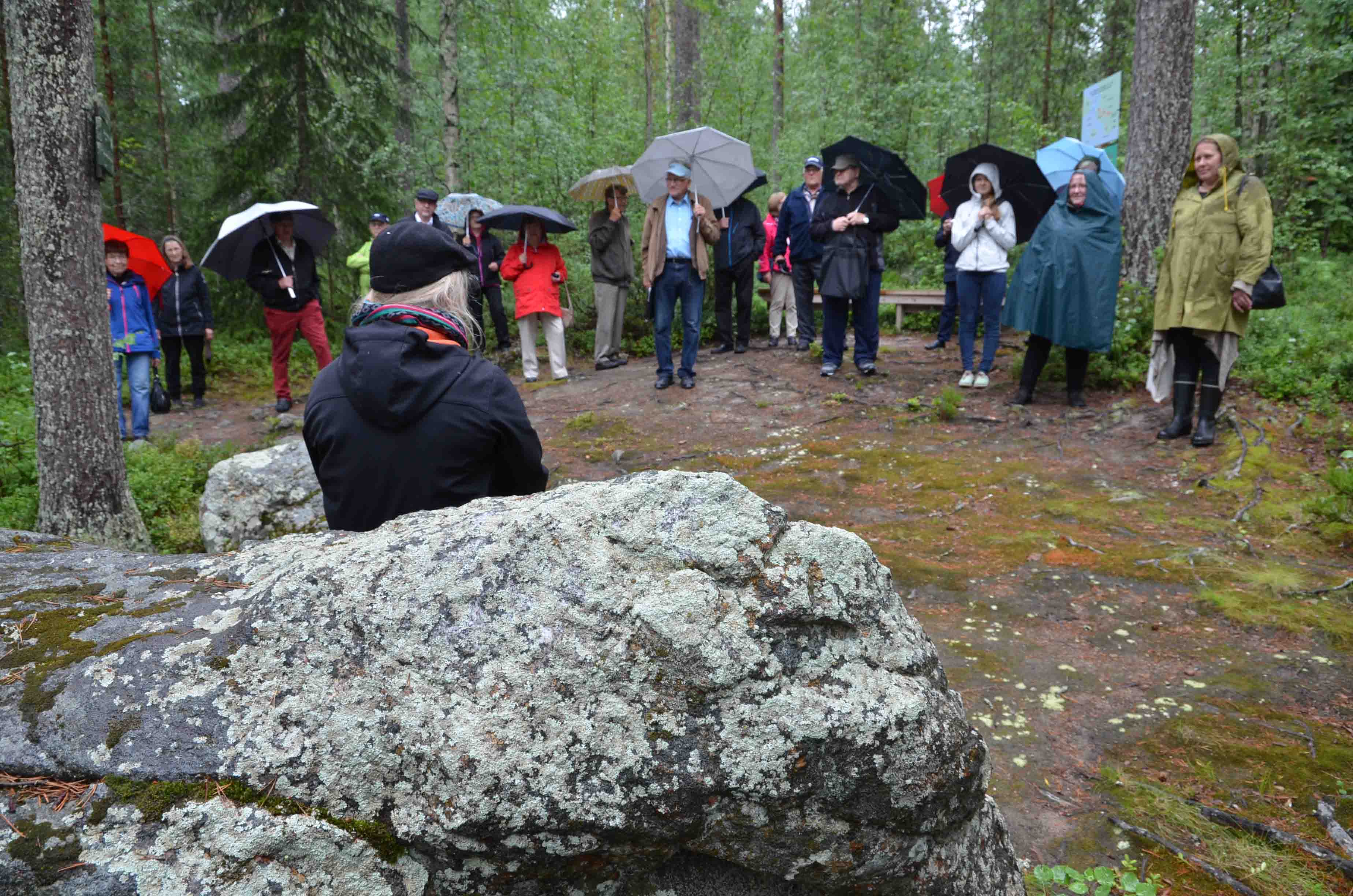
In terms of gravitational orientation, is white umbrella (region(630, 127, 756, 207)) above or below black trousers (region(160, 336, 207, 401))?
above

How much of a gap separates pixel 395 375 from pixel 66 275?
15.2 feet

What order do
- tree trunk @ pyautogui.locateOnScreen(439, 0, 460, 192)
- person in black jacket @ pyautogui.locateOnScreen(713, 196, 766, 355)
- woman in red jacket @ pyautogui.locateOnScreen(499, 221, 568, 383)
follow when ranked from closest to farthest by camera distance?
1. woman in red jacket @ pyautogui.locateOnScreen(499, 221, 568, 383)
2. person in black jacket @ pyautogui.locateOnScreen(713, 196, 766, 355)
3. tree trunk @ pyautogui.locateOnScreen(439, 0, 460, 192)

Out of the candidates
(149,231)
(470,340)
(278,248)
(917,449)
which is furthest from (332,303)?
(470,340)

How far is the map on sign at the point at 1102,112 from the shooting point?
9.06 meters

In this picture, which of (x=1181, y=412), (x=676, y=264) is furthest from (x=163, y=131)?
(x=1181, y=412)

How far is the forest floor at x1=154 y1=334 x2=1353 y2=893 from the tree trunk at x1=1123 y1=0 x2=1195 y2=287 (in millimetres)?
1988

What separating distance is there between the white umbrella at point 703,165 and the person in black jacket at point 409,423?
862 centimetres

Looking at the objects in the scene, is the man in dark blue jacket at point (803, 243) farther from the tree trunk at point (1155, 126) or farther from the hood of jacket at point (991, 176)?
the tree trunk at point (1155, 126)

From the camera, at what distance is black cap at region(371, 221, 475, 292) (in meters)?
2.49

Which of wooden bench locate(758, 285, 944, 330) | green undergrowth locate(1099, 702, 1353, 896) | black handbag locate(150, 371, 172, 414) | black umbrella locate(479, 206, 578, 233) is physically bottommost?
green undergrowth locate(1099, 702, 1353, 896)

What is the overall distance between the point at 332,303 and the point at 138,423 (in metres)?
6.91

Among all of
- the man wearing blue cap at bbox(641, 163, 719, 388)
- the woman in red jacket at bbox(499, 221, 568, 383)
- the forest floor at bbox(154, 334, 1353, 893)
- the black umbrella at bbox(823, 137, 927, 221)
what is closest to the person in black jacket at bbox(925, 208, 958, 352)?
the black umbrella at bbox(823, 137, 927, 221)

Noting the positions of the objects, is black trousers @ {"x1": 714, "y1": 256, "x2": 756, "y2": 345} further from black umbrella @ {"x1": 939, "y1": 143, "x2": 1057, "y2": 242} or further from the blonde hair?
the blonde hair

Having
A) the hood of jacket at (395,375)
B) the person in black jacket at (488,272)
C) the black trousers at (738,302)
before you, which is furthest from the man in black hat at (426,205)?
the hood of jacket at (395,375)
